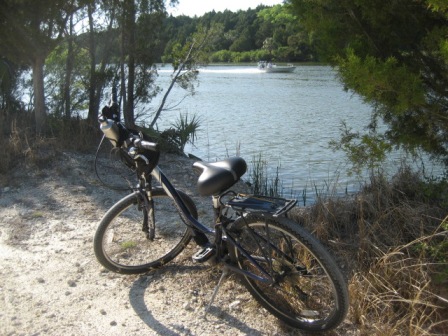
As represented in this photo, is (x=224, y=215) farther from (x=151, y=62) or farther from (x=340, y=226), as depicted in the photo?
(x=151, y=62)

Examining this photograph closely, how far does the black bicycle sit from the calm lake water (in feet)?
6.92

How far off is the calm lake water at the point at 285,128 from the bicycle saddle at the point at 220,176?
6.88ft

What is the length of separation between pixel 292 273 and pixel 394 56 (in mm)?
2260

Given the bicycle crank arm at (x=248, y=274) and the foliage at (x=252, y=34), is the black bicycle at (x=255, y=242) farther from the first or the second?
the foliage at (x=252, y=34)

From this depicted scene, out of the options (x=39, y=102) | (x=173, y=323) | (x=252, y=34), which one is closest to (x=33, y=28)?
(x=39, y=102)

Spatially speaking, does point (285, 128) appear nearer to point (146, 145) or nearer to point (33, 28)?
point (33, 28)

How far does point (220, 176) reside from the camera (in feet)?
11.2

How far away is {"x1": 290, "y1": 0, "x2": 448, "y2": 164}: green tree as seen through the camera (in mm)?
4180

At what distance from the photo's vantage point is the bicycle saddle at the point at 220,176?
3.42 metres

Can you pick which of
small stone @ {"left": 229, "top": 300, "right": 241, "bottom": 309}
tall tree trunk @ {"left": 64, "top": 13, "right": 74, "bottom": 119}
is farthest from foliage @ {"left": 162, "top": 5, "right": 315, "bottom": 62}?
small stone @ {"left": 229, "top": 300, "right": 241, "bottom": 309}

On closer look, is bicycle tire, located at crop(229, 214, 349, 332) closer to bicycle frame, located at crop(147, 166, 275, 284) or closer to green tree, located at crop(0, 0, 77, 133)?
bicycle frame, located at crop(147, 166, 275, 284)

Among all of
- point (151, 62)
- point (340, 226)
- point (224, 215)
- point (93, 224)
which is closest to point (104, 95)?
point (151, 62)

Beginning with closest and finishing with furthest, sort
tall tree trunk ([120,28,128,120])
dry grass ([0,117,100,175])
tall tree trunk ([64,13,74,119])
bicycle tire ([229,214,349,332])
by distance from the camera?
bicycle tire ([229,214,349,332]) → dry grass ([0,117,100,175]) → tall tree trunk ([120,28,128,120]) → tall tree trunk ([64,13,74,119])

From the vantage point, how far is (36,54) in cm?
870
